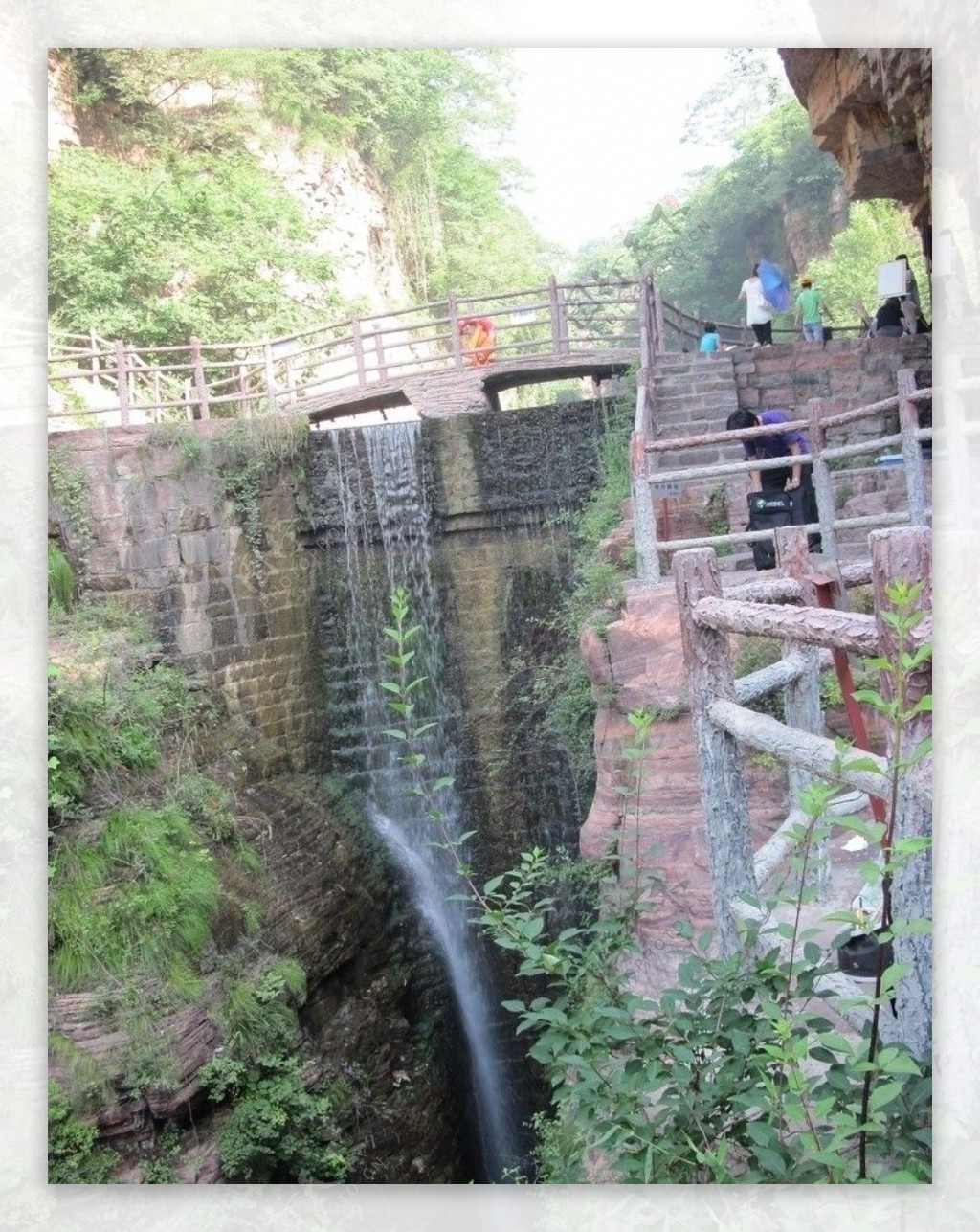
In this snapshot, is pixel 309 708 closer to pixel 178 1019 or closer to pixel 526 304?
pixel 178 1019

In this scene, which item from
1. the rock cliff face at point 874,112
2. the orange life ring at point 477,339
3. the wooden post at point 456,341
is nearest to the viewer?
the rock cliff face at point 874,112

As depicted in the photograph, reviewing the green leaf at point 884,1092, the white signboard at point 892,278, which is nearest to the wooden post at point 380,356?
the white signboard at point 892,278

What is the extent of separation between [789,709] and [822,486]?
1555mm

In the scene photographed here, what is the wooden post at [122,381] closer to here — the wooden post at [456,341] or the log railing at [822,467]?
the wooden post at [456,341]

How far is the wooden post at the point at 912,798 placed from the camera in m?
1.46

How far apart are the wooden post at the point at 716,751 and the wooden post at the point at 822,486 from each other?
1812 mm

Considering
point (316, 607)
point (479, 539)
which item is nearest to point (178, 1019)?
point (316, 607)

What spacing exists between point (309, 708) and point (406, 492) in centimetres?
142

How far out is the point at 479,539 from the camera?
6.45 m

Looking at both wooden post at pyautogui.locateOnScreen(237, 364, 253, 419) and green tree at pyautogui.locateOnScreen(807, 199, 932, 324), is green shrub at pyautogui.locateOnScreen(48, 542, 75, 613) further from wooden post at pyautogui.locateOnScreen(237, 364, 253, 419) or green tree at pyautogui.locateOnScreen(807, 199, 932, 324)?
green tree at pyautogui.locateOnScreen(807, 199, 932, 324)

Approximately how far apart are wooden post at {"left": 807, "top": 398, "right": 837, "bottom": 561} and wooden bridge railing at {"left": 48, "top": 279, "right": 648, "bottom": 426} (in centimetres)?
286

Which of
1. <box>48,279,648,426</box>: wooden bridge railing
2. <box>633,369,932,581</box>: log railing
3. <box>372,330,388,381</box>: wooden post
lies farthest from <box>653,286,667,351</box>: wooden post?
<box>633,369,932,581</box>: log railing

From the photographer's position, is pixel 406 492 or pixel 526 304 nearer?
pixel 406 492

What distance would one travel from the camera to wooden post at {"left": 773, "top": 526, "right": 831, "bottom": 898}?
229 cm
